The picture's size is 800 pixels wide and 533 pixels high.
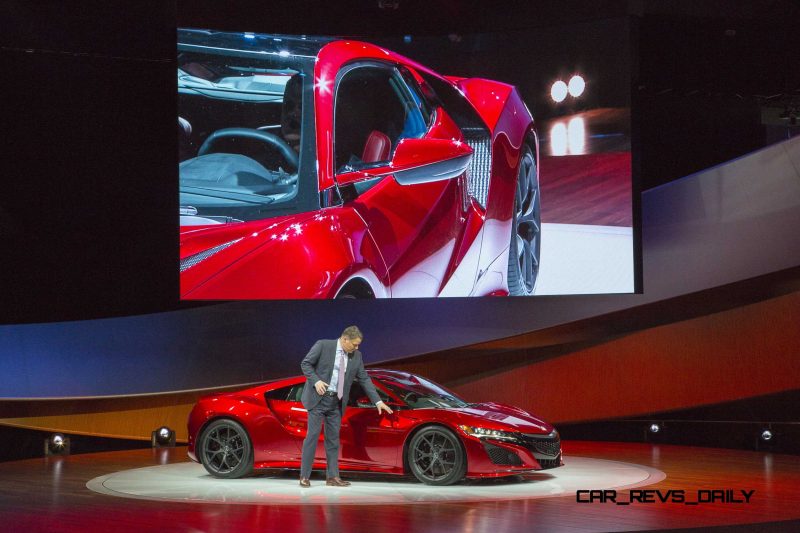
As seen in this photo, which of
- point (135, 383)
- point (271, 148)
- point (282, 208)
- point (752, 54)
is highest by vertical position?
point (752, 54)

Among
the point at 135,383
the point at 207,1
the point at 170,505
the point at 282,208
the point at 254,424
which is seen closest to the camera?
the point at 170,505

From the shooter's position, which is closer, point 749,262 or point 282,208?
point 282,208

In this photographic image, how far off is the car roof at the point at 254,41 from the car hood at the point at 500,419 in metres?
4.73

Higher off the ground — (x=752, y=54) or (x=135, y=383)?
(x=752, y=54)

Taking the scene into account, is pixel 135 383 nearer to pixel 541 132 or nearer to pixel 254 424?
pixel 254 424

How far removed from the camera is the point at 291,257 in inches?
413

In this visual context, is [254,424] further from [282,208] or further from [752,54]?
[752,54]

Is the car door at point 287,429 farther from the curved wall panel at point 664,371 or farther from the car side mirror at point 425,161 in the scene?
the curved wall panel at point 664,371

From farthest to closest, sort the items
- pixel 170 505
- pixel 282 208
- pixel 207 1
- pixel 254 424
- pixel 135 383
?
pixel 135 383 → pixel 207 1 → pixel 282 208 → pixel 254 424 → pixel 170 505

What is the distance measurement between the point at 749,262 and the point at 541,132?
2.84 m

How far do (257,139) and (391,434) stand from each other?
4.15 metres

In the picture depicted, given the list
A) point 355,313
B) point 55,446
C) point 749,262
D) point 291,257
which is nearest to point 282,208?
point 291,257

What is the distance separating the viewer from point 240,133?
1067 cm

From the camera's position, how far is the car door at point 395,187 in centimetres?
1059
